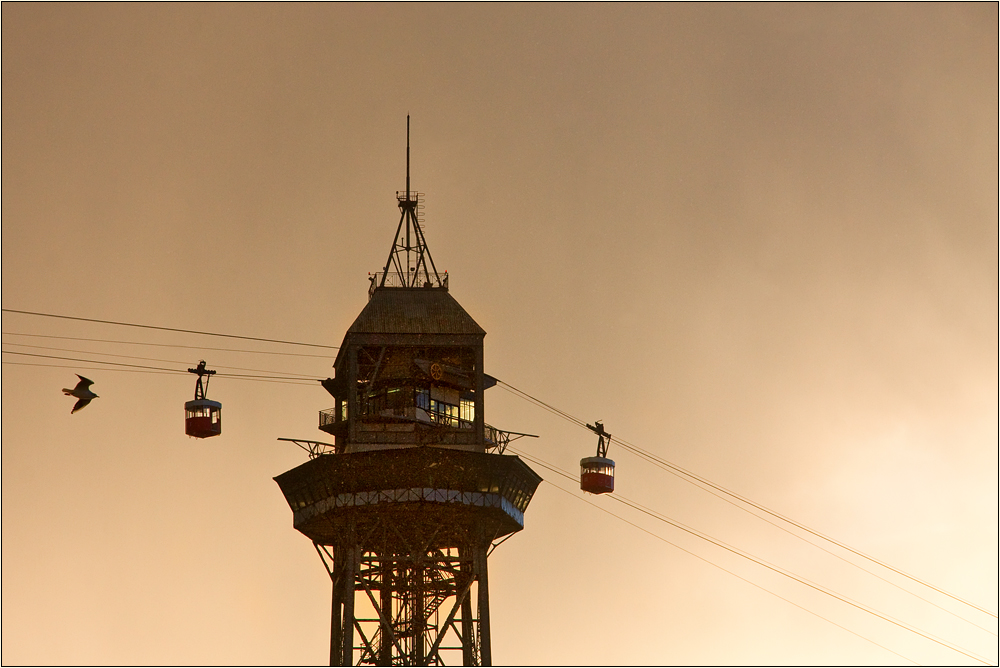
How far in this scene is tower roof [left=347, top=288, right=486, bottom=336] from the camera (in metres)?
141

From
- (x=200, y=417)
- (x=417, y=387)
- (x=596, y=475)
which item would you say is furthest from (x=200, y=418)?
(x=417, y=387)

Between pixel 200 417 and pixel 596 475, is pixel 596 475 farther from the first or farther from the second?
pixel 200 417

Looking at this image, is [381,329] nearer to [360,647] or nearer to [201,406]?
[360,647]

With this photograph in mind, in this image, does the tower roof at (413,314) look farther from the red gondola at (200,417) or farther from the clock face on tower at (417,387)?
the red gondola at (200,417)

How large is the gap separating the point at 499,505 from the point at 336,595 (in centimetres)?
1265

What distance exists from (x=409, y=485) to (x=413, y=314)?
498 inches

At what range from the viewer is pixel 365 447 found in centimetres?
13725

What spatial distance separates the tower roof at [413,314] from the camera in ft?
462

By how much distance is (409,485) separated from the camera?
13612 centimetres

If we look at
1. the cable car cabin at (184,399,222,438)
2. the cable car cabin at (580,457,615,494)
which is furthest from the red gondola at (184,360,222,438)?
the cable car cabin at (580,457,615,494)

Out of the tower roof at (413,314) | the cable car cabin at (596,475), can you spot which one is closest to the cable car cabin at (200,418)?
the cable car cabin at (596,475)

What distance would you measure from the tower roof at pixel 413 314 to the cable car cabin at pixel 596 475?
26.7m

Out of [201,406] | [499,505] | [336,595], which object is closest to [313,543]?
[336,595]

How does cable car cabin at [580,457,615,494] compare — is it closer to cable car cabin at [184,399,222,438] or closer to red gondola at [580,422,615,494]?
red gondola at [580,422,615,494]
